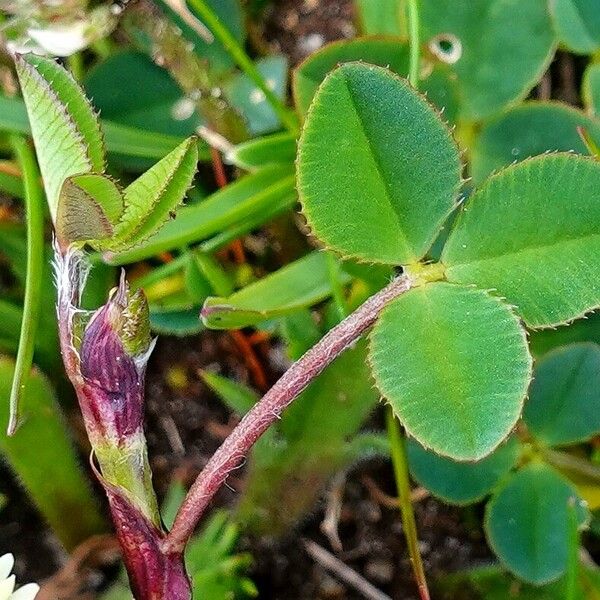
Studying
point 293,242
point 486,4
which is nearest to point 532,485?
point 293,242

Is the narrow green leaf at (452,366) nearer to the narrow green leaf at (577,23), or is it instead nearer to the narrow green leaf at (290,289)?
the narrow green leaf at (290,289)

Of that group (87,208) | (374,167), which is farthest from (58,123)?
(374,167)

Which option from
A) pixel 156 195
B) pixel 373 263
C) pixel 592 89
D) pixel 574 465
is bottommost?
pixel 574 465

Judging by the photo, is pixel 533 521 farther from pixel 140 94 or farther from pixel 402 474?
pixel 140 94

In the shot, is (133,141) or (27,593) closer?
(27,593)

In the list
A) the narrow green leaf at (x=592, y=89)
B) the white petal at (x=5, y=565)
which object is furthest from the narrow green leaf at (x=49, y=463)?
the narrow green leaf at (x=592, y=89)

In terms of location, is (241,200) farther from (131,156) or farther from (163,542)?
(163,542)
